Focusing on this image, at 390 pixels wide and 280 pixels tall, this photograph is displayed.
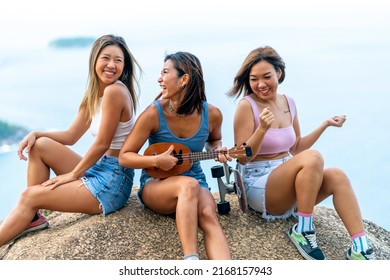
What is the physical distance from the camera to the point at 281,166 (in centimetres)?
384

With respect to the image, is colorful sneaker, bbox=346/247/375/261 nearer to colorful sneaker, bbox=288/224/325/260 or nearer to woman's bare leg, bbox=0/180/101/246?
colorful sneaker, bbox=288/224/325/260

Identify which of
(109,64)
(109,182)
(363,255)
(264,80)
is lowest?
(363,255)

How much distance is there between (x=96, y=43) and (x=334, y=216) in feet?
7.54

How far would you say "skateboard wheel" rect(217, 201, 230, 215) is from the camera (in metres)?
4.11

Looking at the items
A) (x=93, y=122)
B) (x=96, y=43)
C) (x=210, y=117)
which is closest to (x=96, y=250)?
(x=93, y=122)

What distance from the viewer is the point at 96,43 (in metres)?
4.07

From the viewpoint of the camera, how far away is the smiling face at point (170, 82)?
3742 millimetres

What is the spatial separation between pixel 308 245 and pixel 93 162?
1.52m

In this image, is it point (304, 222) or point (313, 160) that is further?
point (304, 222)

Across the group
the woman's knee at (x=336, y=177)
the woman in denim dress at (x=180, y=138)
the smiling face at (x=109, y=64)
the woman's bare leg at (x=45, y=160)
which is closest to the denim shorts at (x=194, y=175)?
the woman in denim dress at (x=180, y=138)

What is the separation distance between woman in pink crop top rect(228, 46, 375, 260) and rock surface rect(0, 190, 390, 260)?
0.11 meters

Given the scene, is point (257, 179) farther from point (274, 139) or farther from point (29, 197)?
point (29, 197)

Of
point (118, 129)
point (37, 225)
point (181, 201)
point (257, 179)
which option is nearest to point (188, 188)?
point (181, 201)

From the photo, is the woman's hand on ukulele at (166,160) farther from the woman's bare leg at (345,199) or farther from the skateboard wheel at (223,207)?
the woman's bare leg at (345,199)
